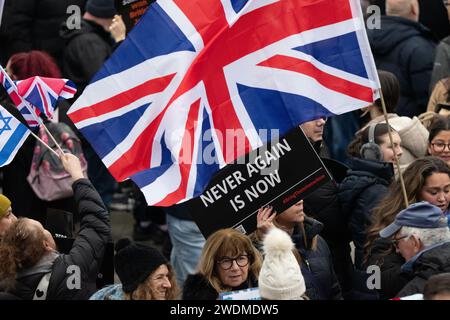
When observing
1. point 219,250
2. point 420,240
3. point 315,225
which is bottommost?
point 315,225

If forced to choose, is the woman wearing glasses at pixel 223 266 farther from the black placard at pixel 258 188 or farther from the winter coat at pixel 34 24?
the winter coat at pixel 34 24

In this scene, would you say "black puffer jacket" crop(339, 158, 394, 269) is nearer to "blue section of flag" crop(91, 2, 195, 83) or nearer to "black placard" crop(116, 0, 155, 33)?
"blue section of flag" crop(91, 2, 195, 83)

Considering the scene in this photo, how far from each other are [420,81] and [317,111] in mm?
4039

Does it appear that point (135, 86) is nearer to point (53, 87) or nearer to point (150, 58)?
point (150, 58)

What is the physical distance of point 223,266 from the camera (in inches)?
306

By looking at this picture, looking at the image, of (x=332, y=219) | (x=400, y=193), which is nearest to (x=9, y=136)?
(x=332, y=219)

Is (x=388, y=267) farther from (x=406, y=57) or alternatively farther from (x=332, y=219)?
(x=406, y=57)

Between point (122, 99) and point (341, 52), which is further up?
point (122, 99)

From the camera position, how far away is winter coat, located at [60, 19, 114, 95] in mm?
12297

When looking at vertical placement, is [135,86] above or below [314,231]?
above

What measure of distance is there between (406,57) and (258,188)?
160 inches

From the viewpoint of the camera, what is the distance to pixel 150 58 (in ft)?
25.9
